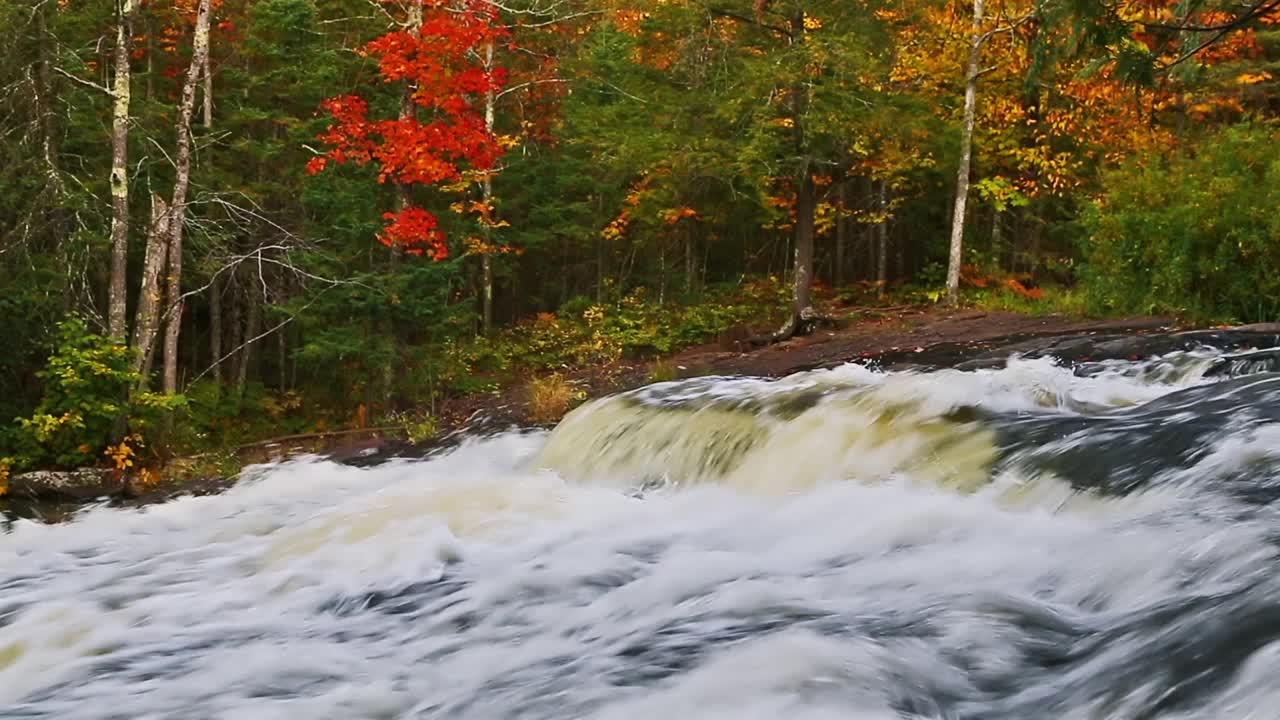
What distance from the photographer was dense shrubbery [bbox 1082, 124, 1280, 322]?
10.5 metres

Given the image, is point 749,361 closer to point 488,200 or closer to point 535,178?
point 488,200

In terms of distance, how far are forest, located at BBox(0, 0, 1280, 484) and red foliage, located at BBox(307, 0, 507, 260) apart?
0.15ft

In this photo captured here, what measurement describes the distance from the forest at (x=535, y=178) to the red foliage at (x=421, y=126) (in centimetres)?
5

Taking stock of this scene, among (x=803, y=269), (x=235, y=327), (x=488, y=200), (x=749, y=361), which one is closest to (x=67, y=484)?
(x=235, y=327)

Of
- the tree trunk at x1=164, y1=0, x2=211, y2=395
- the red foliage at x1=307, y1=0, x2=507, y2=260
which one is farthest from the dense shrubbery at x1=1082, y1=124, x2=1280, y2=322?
the tree trunk at x1=164, y1=0, x2=211, y2=395

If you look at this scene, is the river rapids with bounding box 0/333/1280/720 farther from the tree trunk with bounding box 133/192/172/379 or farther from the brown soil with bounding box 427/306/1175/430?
the tree trunk with bounding box 133/192/172/379

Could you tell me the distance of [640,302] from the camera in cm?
2283

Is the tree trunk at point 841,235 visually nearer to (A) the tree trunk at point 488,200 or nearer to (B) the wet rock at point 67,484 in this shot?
(A) the tree trunk at point 488,200

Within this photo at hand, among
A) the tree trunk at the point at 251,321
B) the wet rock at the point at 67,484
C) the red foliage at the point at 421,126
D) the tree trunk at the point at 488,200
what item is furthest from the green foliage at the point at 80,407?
the tree trunk at the point at 488,200

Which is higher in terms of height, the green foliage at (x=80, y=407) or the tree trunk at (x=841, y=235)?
the tree trunk at (x=841, y=235)

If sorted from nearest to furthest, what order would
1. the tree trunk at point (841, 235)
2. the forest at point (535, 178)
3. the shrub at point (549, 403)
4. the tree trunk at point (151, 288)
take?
the shrub at point (549, 403) < the forest at point (535, 178) < the tree trunk at point (151, 288) < the tree trunk at point (841, 235)

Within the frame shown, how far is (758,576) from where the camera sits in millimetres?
5094

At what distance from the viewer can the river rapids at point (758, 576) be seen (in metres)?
3.55

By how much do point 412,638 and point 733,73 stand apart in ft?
41.7
